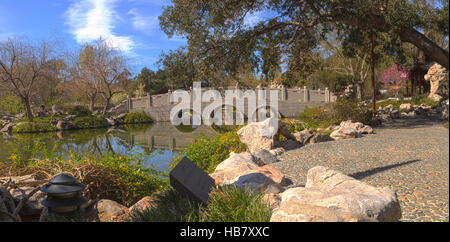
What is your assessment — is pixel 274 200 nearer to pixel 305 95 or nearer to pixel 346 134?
pixel 346 134

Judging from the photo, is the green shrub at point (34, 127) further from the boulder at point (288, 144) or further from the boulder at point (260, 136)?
the boulder at point (288, 144)

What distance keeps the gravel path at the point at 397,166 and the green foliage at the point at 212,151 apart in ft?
4.72

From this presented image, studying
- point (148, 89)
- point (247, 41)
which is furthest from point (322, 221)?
point (148, 89)

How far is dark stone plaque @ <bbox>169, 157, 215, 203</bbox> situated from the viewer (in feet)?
9.86

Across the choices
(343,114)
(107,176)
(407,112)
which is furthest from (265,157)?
(407,112)

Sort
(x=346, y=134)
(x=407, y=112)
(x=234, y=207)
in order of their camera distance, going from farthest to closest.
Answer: (x=407, y=112) → (x=346, y=134) → (x=234, y=207)

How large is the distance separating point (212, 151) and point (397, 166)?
4.08 m

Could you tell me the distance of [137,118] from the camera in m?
25.0

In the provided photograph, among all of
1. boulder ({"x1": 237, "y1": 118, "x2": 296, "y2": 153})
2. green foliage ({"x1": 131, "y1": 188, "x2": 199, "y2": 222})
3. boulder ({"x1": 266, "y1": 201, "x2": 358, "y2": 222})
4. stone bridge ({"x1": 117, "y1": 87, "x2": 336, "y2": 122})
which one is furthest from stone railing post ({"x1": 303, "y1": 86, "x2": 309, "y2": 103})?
boulder ({"x1": 266, "y1": 201, "x2": 358, "y2": 222})

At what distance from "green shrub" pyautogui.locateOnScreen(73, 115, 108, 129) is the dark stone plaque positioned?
20.7m

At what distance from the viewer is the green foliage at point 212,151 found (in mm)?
7168

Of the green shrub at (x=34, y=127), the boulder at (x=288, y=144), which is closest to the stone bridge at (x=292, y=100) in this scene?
the green shrub at (x=34, y=127)

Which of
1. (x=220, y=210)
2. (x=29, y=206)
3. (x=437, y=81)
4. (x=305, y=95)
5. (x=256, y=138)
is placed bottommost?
(x=29, y=206)
